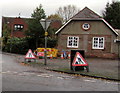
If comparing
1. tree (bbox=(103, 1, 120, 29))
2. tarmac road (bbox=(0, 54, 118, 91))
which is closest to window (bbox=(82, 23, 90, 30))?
tarmac road (bbox=(0, 54, 118, 91))

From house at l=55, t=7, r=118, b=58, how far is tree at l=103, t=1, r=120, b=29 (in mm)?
20011

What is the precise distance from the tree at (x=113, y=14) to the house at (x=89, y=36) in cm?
2001

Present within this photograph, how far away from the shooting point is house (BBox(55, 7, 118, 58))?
1117 inches

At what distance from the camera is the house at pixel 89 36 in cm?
2836

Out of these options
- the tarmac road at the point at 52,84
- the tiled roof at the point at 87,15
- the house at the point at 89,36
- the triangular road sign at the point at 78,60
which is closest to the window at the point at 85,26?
the house at the point at 89,36

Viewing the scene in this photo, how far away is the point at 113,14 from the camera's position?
4912cm

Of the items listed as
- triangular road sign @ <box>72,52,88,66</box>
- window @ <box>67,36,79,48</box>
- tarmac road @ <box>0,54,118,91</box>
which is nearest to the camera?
tarmac road @ <box>0,54,118,91</box>

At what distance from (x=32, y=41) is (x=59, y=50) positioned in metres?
7.15

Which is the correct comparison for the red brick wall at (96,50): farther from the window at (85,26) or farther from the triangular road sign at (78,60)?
the triangular road sign at (78,60)

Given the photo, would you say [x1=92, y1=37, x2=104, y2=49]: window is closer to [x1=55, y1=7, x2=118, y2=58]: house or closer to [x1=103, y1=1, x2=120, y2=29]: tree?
[x1=55, y1=7, x2=118, y2=58]: house

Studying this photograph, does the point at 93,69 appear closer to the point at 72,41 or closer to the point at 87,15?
the point at 72,41

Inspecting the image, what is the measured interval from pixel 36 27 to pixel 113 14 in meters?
22.8

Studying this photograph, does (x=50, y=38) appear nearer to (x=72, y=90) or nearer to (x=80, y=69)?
(x=80, y=69)

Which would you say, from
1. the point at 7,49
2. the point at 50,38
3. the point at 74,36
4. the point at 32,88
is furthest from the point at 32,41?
the point at 32,88
